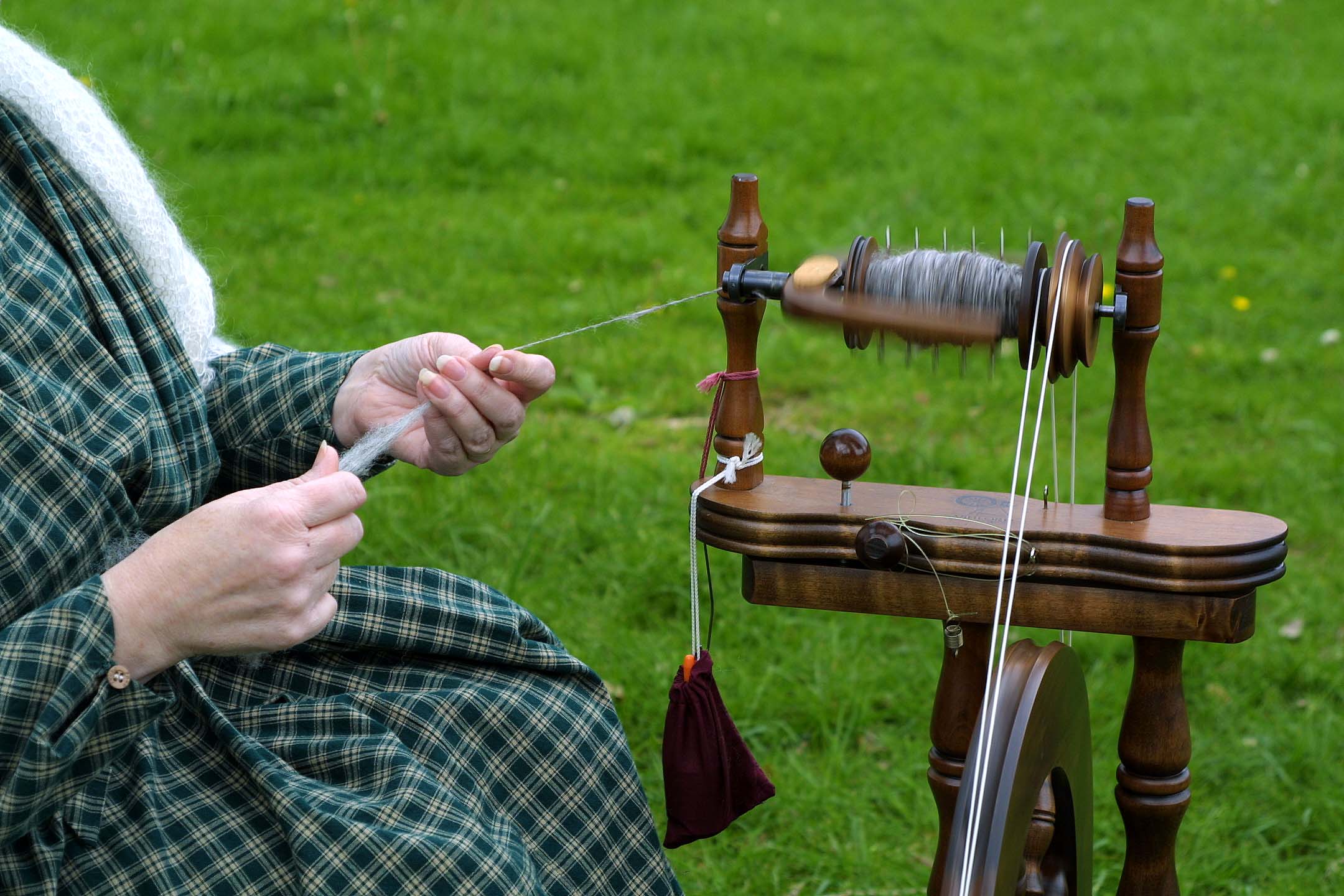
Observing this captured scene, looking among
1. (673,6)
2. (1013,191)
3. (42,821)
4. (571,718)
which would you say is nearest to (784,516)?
(571,718)

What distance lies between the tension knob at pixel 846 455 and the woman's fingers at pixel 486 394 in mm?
355

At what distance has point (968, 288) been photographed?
1475mm

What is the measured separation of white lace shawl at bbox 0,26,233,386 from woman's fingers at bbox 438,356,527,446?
300 mm

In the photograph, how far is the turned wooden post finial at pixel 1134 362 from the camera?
4.83 ft

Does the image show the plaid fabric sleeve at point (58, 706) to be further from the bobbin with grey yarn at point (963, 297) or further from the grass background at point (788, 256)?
the grass background at point (788, 256)

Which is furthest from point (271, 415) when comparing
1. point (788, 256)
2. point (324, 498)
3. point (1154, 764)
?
point (788, 256)

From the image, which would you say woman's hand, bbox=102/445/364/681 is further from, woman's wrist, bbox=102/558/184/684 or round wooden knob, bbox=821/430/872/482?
round wooden knob, bbox=821/430/872/482

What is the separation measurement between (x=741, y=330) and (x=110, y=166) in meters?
0.71

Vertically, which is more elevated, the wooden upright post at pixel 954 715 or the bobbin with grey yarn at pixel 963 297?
the bobbin with grey yarn at pixel 963 297

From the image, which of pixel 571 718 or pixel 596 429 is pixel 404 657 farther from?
pixel 596 429

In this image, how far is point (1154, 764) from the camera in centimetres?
164

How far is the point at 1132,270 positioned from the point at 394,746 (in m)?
0.87

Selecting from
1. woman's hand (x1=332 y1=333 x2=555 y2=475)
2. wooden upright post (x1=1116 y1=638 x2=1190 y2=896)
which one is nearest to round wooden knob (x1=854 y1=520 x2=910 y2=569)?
wooden upright post (x1=1116 y1=638 x2=1190 y2=896)

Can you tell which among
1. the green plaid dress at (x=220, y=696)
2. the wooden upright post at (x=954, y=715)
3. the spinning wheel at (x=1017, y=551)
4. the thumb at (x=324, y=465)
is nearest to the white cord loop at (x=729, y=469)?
the spinning wheel at (x=1017, y=551)
